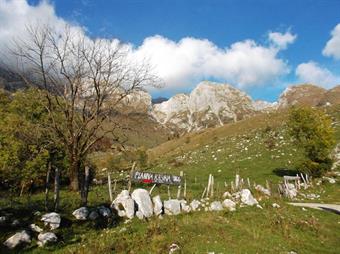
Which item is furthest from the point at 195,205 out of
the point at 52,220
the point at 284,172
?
the point at 284,172

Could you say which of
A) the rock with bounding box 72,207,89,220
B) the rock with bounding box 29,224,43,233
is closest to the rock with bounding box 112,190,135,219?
the rock with bounding box 72,207,89,220

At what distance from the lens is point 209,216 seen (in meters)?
20.6

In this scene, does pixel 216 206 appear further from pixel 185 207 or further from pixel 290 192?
pixel 290 192

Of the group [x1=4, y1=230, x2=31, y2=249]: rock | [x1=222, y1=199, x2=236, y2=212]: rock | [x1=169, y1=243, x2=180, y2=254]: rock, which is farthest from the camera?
[x1=222, y1=199, x2=236, y2=212]: rock

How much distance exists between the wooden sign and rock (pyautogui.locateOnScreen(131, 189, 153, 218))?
1.57m

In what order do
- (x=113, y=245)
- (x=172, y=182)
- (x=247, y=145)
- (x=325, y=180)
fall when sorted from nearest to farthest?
(x=113, y=245) → (x=172, y=182) → (x=325, y=180) → (x=247, y=145)

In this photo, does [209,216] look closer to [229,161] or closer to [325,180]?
[325,180]

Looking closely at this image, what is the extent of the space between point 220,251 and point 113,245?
14.8ft

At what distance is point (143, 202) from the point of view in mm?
20734

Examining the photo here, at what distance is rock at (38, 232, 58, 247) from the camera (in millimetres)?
14901

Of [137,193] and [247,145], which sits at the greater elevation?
[247,145]

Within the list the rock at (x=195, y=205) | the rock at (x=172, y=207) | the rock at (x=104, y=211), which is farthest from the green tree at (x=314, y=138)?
the rock at (x=104, y=211)

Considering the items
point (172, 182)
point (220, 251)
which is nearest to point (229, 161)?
point (172, 182)

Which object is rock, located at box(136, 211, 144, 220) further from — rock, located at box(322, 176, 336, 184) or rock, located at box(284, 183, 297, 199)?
rock, located at box(322, 176, 336, 184)
